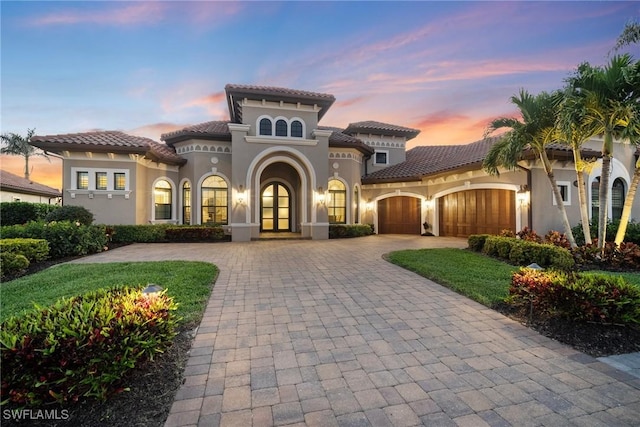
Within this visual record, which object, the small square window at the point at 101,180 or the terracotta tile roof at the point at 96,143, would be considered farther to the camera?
the small square window at the point at 101,180

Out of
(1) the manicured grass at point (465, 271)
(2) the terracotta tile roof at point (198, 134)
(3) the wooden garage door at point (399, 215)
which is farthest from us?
(3) the wooden garage door at point (399, 215)

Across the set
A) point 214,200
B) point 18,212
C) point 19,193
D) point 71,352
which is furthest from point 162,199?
point 71,352

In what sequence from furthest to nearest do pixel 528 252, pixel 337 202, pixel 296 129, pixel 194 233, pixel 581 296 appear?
pixel 337 202 < pixel 296 129 < pixel 194 233 < pixel 528 252 < pixel 581 296

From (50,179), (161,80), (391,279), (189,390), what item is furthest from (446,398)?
(50,179)

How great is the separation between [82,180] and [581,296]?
1759cm

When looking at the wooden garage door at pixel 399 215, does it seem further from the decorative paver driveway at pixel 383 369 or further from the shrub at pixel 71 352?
the shrub at pixel 71 352

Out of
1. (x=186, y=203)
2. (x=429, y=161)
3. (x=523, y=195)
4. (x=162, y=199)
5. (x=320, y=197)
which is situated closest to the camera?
(x=523, y=195)

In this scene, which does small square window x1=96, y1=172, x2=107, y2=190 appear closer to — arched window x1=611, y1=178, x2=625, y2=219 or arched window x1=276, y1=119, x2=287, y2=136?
arched window x1=276, y1=119, x2=287, y2=136

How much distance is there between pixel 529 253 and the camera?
8047 mm

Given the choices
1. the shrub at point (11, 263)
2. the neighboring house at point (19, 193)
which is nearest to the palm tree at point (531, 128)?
the shrub at point (11, 263)

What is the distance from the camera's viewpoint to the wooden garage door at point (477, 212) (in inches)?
506

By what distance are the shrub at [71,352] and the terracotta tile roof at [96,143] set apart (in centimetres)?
1258

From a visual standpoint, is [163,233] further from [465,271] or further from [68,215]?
[465,271]

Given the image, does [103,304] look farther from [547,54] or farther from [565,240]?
[547,54]
